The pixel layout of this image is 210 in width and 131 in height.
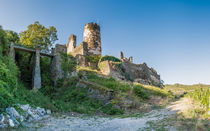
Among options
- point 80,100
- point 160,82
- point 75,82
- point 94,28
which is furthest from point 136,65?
point 80,100

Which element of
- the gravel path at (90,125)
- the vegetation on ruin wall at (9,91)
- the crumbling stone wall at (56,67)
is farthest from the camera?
the crumbling stone wall at (56,67)

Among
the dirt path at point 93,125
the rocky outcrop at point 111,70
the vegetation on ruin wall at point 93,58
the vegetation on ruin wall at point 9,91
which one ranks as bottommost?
the dirt path at point 93,125

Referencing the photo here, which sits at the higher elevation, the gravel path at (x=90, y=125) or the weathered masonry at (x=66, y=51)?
the weathered masonry at (x=66, y=51)

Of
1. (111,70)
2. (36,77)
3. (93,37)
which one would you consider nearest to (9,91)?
(36,77)

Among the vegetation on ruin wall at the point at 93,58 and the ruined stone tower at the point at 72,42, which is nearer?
the vegetation on ruin wall at the point at 93,58

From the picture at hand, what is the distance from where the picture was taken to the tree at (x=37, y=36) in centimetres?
2078

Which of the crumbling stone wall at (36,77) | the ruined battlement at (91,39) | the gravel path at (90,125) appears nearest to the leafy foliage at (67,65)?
the crumbling stone wall at (36,77)

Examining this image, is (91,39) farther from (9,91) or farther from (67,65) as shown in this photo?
(9,91)

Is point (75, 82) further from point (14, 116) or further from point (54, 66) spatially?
point (14, 116)

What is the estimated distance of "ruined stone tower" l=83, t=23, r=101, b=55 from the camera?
82.3ft

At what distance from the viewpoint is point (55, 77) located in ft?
55.5

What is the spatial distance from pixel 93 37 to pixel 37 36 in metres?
8.98

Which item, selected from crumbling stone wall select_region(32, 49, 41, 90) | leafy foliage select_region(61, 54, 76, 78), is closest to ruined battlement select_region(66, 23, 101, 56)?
leafy foliage select_region(61, 54, 76, 78)

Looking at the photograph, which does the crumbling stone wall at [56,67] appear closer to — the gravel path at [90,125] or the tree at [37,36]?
the tree at [37,36]
